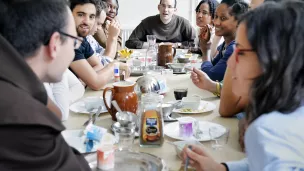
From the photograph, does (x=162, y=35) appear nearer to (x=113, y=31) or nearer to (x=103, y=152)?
(x=113, y=31)

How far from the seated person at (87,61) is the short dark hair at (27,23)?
1117 mm

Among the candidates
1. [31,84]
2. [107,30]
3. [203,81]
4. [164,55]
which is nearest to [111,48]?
[164,55]

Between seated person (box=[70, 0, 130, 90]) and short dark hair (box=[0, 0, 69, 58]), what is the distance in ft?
3.67

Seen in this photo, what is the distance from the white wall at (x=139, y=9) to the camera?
5094mm

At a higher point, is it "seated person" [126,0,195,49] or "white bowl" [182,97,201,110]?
"seated person" [126,0,195,49]

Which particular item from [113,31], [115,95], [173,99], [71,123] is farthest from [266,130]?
[113,31]

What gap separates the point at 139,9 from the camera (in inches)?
202

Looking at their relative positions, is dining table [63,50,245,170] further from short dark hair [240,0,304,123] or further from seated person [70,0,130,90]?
short dark hair [240,0,304,123]

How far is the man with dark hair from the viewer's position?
32.2 inches

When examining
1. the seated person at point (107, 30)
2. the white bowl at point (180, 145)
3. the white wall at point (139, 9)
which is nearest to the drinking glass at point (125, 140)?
the white bowl at point (180, 145)

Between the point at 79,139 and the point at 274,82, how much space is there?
2.35ft

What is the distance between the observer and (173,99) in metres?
1.90

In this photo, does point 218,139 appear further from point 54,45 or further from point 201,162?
point 54,45

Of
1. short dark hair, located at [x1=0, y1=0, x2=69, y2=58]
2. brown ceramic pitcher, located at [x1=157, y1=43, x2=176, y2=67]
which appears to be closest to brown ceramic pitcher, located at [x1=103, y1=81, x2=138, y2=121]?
short dark hair, located at [x1=0, y1=0, x2=69, y2=58]
